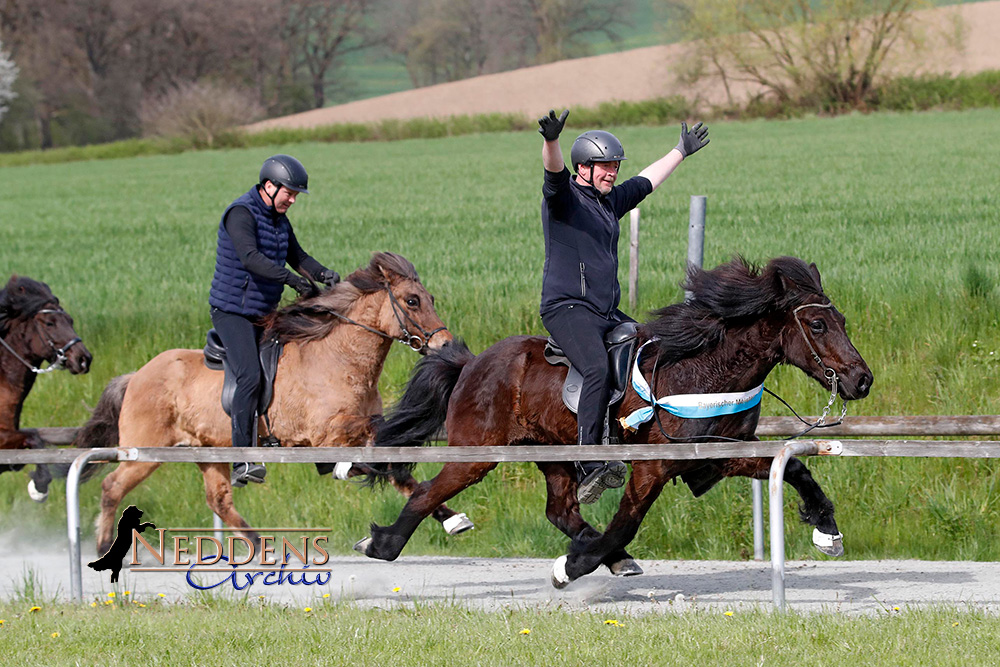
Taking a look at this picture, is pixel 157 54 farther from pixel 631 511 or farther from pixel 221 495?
pixel 631 511

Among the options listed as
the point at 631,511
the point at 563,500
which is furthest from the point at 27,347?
the point at 631,511

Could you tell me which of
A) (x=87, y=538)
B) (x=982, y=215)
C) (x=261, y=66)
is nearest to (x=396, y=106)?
(x=261, y=66)

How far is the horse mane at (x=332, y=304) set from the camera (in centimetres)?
828

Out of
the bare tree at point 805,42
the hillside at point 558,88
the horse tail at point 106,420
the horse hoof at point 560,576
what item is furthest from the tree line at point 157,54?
the horse hoof at point 560,576

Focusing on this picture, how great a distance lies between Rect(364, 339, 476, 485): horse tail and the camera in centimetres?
750

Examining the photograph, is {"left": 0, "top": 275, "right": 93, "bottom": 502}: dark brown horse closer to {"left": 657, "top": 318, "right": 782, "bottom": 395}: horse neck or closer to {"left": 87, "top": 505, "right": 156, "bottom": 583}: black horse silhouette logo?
{"left": 87, "top": 505, "right": 156, "bottom": 583}: black horse silhouette logo

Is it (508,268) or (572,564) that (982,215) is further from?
(572,564)

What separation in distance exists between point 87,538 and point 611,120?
42.4 metres

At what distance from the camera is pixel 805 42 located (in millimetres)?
48062

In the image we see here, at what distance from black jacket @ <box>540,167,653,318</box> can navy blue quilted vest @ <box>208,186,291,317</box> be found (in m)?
2.44

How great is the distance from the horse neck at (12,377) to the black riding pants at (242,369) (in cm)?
260

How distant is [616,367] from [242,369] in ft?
9.34

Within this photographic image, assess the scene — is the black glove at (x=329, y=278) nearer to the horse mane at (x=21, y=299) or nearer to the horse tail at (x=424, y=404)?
the horse tail at (x=424, y=404)

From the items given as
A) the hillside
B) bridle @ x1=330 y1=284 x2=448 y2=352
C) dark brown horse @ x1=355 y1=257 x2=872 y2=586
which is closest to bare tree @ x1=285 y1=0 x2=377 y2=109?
the hillside
